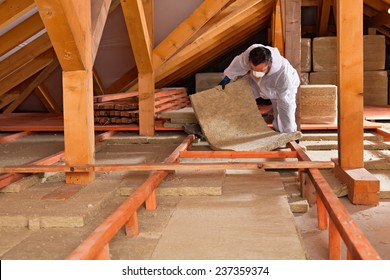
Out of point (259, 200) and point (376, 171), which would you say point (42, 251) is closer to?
point (259, 200)

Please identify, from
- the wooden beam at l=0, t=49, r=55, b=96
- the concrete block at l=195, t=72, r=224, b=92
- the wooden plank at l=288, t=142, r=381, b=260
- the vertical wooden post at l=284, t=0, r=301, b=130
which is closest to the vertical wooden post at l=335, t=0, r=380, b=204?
the wooden plank at l=288, t=142, r=381, b=260

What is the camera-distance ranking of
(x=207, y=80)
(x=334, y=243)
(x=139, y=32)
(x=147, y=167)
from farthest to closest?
(x=207, y=80), (x=139, y=32), (x=147, y=167), (x=334, y=243)

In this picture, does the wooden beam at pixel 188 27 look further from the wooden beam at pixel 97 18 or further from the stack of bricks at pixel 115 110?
the wooden beam at pixel 97 18

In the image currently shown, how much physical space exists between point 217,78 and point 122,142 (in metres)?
4.40

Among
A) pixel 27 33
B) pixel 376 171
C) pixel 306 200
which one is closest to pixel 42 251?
pixel 306 200

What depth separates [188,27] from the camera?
18.3 ft

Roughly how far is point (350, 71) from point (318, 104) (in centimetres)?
273

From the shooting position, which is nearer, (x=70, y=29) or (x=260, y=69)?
(x=70, y=29)

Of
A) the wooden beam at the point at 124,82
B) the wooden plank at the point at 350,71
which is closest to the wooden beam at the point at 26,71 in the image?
the wooden beam at the point at 124,82

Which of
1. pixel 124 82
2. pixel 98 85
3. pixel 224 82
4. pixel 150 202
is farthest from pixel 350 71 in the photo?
pixel 98 85

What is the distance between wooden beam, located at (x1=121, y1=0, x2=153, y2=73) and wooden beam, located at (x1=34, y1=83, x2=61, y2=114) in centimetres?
361

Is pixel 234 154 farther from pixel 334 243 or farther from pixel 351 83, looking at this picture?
pixel 334 243
